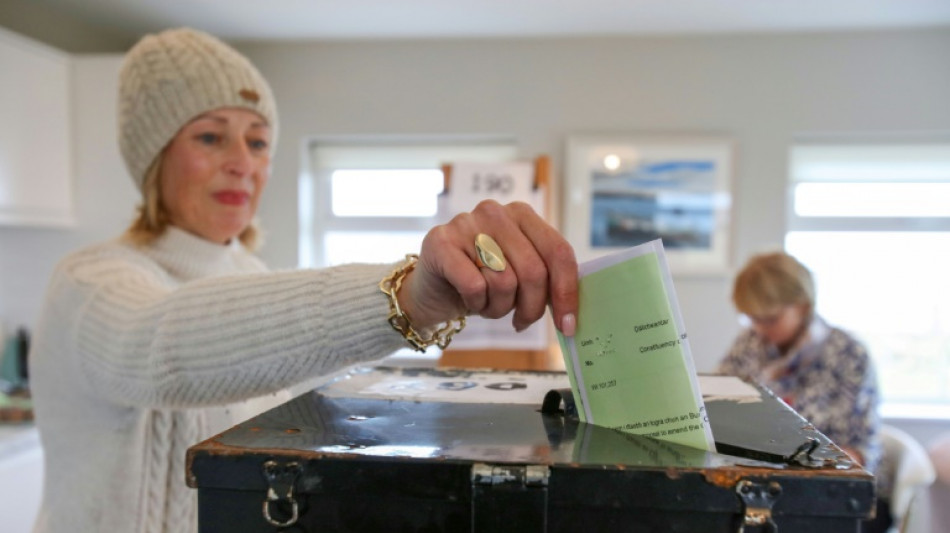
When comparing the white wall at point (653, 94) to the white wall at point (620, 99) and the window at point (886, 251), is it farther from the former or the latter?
the window at point (886, 251)

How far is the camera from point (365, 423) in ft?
1.64

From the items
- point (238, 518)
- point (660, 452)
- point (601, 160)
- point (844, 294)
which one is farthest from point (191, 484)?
point (844, 294)

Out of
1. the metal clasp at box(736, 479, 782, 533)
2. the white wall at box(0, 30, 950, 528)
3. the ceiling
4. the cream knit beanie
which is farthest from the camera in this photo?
the white wall at box(0, 30, 950, 528)

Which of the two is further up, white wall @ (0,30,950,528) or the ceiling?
the ceiling

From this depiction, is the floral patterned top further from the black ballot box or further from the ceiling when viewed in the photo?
the black ballot box

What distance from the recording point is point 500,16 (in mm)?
2504

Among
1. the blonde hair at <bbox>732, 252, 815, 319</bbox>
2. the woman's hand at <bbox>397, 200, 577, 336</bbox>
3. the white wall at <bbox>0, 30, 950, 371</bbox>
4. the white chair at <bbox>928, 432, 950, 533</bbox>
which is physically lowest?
the white chair at <bbox>928, 432, 950, 533</bbox>

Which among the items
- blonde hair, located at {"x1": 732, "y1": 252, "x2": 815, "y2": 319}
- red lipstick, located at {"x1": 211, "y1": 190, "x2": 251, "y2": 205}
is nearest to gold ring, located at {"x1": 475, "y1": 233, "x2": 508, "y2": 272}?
red lipstick, located at {"x1": 211, "y1": 190, "x2": 251, "y2": 205}

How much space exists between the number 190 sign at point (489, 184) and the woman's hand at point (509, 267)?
197 cm

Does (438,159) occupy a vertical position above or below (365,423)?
above

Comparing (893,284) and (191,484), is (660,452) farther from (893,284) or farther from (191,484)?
(893,284)

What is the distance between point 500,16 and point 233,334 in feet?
7.32

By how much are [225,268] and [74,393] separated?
0.88ft

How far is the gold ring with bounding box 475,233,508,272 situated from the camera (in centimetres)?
45
